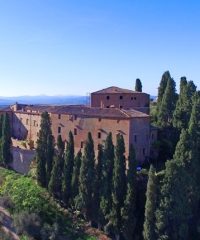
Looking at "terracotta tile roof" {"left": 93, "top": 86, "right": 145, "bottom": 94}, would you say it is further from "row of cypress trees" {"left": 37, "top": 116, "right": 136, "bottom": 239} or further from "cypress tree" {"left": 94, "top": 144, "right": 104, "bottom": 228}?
"cypress tree" {"left": 94, "top": 144, "right": 104, "bottom": 228}

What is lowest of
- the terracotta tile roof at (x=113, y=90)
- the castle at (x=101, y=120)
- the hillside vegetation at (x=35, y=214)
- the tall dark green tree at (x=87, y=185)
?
the hillside vegetation at (x=35, y=214)

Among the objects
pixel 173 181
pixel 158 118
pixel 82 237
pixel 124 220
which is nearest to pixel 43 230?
pixel 82 237

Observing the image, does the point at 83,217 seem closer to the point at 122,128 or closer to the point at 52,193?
the point at 52,193

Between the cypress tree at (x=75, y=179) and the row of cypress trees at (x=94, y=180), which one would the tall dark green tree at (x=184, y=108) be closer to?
the row of cypress trees at (x=94, y=180)

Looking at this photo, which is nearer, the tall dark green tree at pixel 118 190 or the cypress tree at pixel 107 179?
the tall dark green tree at pixel 118 190

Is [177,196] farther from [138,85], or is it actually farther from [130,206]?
[138,85]

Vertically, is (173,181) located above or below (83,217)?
above

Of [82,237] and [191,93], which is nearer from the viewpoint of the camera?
[82,237]

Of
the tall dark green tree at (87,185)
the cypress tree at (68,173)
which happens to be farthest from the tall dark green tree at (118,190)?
the cypress tree at (68,173)

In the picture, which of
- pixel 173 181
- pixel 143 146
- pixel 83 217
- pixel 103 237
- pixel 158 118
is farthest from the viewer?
pixel 158 118
